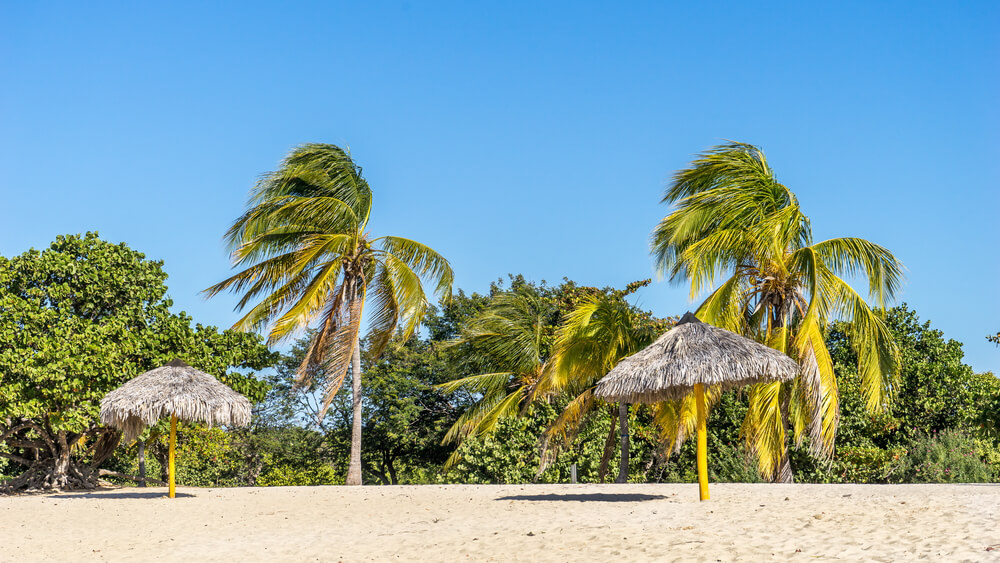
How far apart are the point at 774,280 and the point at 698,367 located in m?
4.89

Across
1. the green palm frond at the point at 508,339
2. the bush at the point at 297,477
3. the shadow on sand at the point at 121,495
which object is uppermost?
the green palm frond at the point at 508,339

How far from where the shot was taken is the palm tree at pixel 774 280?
13.0m

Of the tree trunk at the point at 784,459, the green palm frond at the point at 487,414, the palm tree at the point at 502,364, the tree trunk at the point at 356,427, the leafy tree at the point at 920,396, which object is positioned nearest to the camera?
the tree trunk at the point at 784,459

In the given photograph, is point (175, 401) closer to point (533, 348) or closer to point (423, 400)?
point (533, 348)

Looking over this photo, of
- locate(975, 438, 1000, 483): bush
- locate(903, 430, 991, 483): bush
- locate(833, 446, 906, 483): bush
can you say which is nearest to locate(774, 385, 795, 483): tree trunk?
locate(903, 430, 991, 483): bush

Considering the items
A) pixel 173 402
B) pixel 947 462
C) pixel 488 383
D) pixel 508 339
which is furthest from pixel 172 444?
pixel 947 462

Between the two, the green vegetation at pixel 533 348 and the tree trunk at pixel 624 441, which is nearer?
the green vegetation at pixel 533 348

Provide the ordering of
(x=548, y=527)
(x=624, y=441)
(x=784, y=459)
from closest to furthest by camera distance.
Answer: (x=548, y=527) < (x=784, y=459) < (x=624, y=441)

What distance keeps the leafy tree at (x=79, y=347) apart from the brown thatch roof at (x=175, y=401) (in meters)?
2.01

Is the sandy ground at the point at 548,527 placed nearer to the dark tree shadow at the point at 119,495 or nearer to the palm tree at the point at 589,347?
the dark tree shadow at the point at 119,495

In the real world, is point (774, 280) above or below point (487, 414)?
above

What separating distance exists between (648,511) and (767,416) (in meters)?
4.24

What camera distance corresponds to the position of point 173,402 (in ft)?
42.8

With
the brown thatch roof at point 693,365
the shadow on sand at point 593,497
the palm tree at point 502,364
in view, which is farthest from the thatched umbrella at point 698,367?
the palm tree at point 502,364
